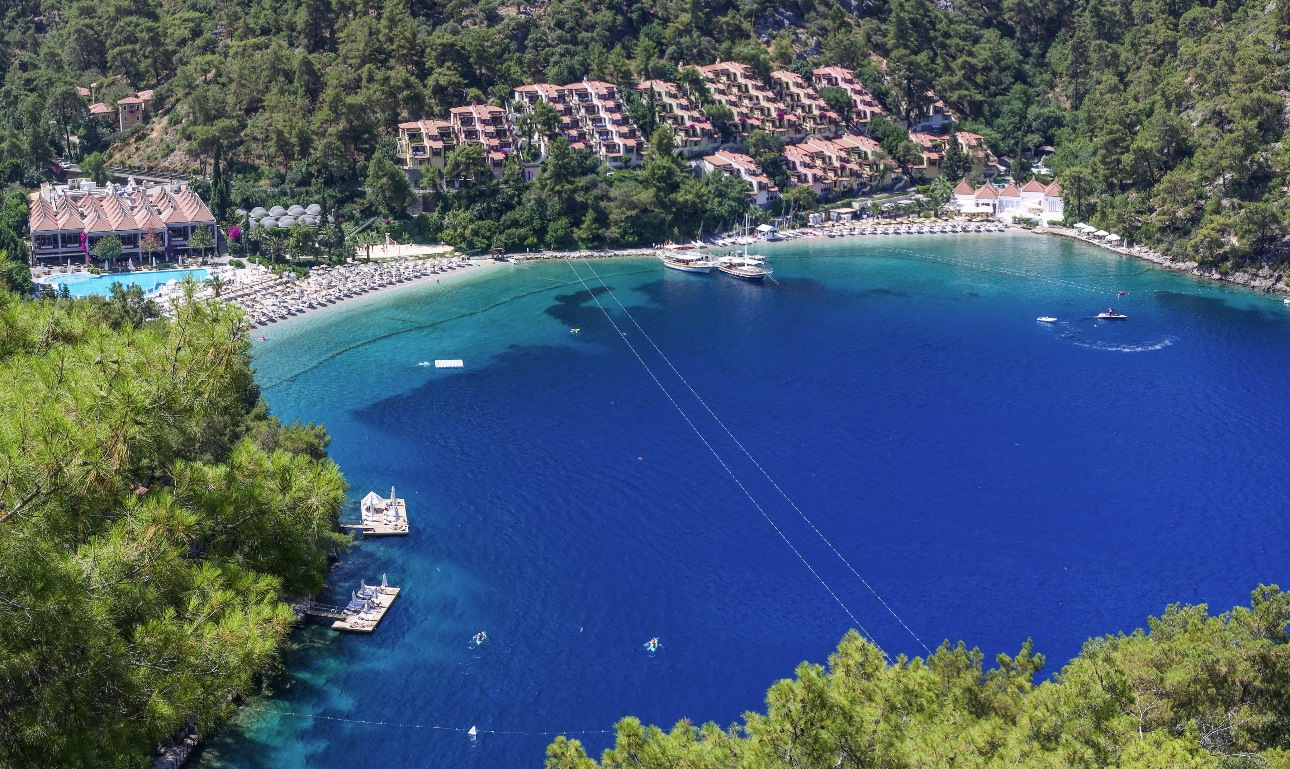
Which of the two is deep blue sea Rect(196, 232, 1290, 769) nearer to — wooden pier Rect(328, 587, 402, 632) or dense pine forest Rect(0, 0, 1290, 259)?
wooden pier Rect(328, 587, 402, 632)

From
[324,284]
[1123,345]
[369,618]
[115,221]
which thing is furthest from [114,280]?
[1123,345]

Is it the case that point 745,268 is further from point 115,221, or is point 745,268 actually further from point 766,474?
point 115,221

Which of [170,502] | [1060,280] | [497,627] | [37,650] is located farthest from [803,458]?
[1060,280]

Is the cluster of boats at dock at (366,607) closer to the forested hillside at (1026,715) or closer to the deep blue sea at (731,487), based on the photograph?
the deep blue sea at (731,487)

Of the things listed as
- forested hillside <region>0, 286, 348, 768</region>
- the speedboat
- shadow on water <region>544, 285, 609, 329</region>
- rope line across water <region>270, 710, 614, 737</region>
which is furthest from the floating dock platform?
the speedboat

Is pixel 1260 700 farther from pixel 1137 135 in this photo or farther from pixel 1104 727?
pixel 1137 135

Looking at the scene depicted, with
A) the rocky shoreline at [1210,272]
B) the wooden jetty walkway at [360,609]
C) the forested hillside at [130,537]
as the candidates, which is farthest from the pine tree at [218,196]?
the rocky shoreline at [1210,272]
